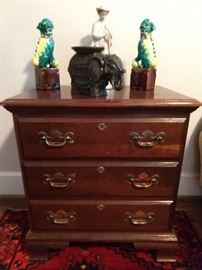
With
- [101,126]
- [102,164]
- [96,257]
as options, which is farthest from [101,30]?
[96,257]

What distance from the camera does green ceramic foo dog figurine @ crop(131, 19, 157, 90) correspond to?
1027 millimetres

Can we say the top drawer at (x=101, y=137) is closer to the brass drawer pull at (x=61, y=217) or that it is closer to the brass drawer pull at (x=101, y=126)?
the brass drawer pull at (x=101, y=126)

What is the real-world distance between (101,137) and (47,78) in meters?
0.36

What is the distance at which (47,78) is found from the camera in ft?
3.46

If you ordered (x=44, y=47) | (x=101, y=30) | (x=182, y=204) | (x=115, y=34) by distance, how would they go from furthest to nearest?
1. (x=182, y=204)
2. (x=115, y=34)
3. (x=101, y=30)
4. (x=44, y=47)

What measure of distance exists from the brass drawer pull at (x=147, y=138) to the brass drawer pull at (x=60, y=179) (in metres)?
0.28

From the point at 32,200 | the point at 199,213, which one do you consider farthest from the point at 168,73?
the point at 32,200

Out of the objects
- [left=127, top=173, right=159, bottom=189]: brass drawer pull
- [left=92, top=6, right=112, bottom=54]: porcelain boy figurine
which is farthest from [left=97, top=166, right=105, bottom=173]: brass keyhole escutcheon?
[left=92, top=6, right=112, bottom=54]: porcelain boy figurine

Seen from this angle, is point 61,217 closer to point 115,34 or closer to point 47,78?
point 47,78

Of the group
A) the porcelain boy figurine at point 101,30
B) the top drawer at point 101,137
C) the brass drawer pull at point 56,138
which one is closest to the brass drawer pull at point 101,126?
the top drawer at point 101,137

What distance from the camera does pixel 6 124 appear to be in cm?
147

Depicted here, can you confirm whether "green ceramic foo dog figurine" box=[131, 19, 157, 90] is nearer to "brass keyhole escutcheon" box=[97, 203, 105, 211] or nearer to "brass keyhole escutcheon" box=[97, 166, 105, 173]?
"brass keyhole escutcheon" box=[97, 166, 105, 173]

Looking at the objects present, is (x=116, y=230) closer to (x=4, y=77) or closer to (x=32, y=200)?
(x=32, y=200)

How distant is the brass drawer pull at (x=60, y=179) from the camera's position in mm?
984
